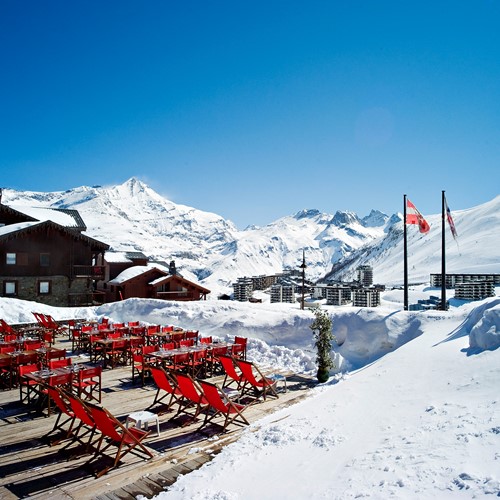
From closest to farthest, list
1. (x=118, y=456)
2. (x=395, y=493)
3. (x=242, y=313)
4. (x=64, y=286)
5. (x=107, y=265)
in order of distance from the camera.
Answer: (x=395, y=493) → (x=118, y=456) → (x=242, y=313) → (x=64, y=286) → (x=107, y=265)

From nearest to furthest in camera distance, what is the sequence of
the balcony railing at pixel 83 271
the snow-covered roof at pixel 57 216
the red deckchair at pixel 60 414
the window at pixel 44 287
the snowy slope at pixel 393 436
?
the snowy slope at pixel 393 436 < the red deckchair at pixel 60 414 < the window at pixel 44 287 < the balcony railing at pixel 83 271 < the snow-covered roof at pixel 57 216

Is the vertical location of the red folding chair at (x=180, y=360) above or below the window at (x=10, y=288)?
below

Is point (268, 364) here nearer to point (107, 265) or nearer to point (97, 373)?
point (97, 373)

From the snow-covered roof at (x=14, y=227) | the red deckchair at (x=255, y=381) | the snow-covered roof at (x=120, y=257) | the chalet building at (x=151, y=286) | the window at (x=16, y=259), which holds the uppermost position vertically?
the snow-covered roof at (x=14, y=227)

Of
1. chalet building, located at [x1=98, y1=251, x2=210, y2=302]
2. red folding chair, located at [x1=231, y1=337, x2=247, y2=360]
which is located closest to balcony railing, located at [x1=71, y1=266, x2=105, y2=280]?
chalet building, located at [x1=98, y1=251, x2=210, y2=302]

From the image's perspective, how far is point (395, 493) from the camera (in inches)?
156

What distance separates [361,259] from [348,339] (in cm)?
12600

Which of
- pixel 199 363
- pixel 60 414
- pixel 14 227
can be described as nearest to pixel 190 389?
pixel 60 414

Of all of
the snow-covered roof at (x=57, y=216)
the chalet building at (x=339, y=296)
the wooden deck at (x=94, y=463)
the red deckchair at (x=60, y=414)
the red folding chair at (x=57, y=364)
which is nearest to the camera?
the wooden deck at (x=94, y=463)

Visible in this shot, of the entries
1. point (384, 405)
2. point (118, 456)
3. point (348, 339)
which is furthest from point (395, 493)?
point (348, 339)

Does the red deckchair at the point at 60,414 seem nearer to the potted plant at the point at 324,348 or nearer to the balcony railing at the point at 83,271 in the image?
the potted plant at the point at 324,348

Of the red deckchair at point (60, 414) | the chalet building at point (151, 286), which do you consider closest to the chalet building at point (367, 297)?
the chalet building at point (151, 286)

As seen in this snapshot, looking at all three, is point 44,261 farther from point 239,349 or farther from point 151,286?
point 239,349

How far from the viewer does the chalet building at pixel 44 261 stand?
92.8ft
